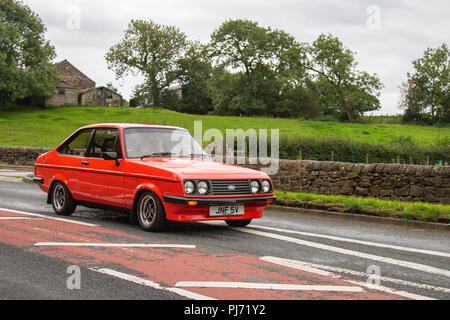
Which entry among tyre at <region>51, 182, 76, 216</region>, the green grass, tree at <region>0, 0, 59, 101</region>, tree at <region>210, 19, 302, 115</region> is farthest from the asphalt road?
tree at <region>210, 19, 302, 115</region>

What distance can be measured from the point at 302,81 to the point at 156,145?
71.2 metres

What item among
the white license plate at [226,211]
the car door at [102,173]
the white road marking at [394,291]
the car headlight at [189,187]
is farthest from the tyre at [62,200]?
the white road marking at [394,291]

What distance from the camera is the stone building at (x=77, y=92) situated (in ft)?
278

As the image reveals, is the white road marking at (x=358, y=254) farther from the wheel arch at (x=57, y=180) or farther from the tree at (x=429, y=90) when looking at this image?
the tree at (x=429, y=90)

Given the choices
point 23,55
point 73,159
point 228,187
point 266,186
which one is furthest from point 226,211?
point 23,55

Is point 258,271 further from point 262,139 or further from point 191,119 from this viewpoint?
point 191,119

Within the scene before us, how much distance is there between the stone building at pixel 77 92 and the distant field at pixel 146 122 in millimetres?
8557

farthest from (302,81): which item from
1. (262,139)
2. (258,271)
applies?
(258,271)

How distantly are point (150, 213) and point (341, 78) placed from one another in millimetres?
70555

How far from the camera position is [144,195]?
898 cm

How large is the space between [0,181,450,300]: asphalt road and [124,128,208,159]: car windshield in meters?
1.25

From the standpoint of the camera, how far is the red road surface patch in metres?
5.38

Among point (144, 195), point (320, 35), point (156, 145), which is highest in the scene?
point (320, 35)

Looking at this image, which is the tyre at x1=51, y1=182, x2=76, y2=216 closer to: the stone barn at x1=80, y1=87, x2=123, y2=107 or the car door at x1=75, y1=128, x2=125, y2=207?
the car door at x1=75, y1=128, x2=125, y2=207
